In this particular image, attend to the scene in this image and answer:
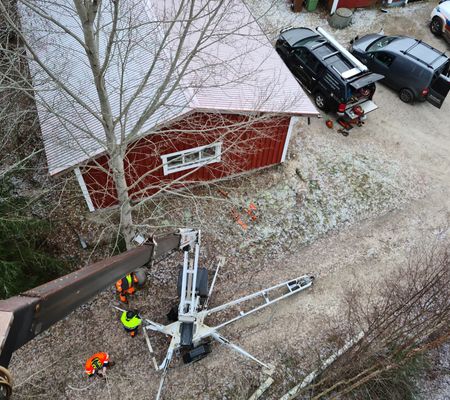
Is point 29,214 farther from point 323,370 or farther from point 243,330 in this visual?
point 323,370

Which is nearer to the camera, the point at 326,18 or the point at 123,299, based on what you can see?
the point at 123,299

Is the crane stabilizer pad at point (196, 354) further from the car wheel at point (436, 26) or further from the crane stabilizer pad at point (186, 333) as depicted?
the car wheel at point (436, 26)

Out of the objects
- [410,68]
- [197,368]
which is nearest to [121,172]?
[197,368]

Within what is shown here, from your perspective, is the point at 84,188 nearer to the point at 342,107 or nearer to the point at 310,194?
the point at 310,194

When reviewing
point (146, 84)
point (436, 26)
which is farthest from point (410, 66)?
point (146, 84)

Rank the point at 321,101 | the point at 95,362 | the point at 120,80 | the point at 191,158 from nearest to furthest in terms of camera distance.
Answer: the point at 120,80 → the point at 95,362 → the point at 191,158 → the point at 321,101
